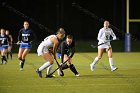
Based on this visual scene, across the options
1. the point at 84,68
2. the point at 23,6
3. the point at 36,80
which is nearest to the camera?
the point at 36,80

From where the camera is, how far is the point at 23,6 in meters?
45.3

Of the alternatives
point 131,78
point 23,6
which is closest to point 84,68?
point 131,78

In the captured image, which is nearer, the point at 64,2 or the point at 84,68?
the point at 84,68

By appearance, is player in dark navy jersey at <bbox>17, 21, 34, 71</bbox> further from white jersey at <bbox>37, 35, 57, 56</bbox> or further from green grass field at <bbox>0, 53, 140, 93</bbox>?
white jersey at <bbox>37, 35, 57, 56</bbox>

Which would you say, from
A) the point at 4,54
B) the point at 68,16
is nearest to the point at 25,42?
the point at 4,54

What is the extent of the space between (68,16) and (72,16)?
1.27 feet

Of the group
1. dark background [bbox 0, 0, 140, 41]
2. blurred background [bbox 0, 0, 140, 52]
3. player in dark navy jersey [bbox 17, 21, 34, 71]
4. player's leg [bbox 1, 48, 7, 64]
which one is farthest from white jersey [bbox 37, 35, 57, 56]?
blurred background [bbox 0, 0, 140, 52]

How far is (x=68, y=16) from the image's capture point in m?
47.5

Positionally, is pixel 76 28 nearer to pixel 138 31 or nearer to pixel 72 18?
pixel 72 18

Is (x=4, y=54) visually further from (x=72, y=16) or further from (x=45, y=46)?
(x=72, y=16)

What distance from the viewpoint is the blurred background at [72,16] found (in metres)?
44.5

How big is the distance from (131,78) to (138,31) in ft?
100

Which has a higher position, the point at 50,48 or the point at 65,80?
the point at 50,48

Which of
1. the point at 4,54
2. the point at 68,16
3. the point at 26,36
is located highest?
the point at 26,36
